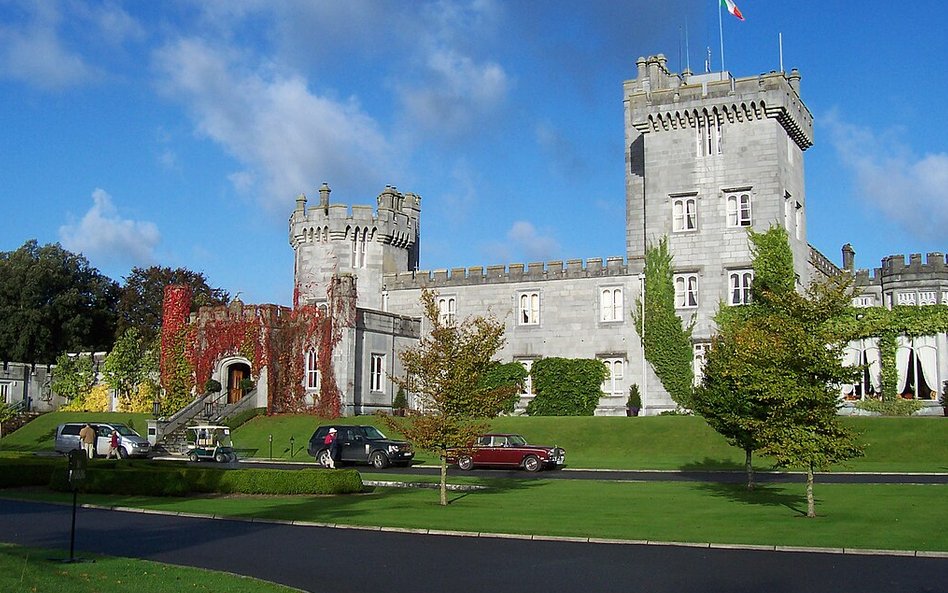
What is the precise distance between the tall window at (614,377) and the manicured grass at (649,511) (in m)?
22.2

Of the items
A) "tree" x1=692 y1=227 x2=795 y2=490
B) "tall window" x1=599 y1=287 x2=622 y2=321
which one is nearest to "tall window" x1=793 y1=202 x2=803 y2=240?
"tree" x1=692 y1=227 x2=795 y2=490

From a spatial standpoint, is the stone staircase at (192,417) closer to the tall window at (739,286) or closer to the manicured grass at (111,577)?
the tall window at (739,286)

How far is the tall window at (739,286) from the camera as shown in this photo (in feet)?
152

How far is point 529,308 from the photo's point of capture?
52781mm

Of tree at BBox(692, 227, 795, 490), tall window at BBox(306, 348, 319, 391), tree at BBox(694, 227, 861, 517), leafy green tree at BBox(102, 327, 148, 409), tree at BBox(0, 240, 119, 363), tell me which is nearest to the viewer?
tree at BBox(694, 227, 861, 517)

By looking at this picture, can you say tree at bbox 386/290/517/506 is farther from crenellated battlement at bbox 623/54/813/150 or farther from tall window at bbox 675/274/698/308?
crenellated battlement at bbox 623/54/813/150

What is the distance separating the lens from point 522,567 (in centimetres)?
1379

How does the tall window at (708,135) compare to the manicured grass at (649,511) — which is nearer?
the manicured grass at (649,511)

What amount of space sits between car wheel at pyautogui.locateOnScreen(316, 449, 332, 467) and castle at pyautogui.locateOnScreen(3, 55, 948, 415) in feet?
43.6

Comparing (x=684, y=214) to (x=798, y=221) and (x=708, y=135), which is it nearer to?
(x=708, y=135)

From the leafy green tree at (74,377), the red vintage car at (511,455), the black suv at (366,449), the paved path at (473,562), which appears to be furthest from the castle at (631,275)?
the paved path at (473,562)

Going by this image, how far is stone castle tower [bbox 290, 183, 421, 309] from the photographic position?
56.8 metres

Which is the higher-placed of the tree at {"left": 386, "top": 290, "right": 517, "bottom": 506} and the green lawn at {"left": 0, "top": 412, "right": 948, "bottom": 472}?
the tree at {"left": 386, "top": 290, "right": 517, "bottom": 506}

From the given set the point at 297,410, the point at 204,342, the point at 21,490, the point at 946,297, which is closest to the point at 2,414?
the point at 204,342
